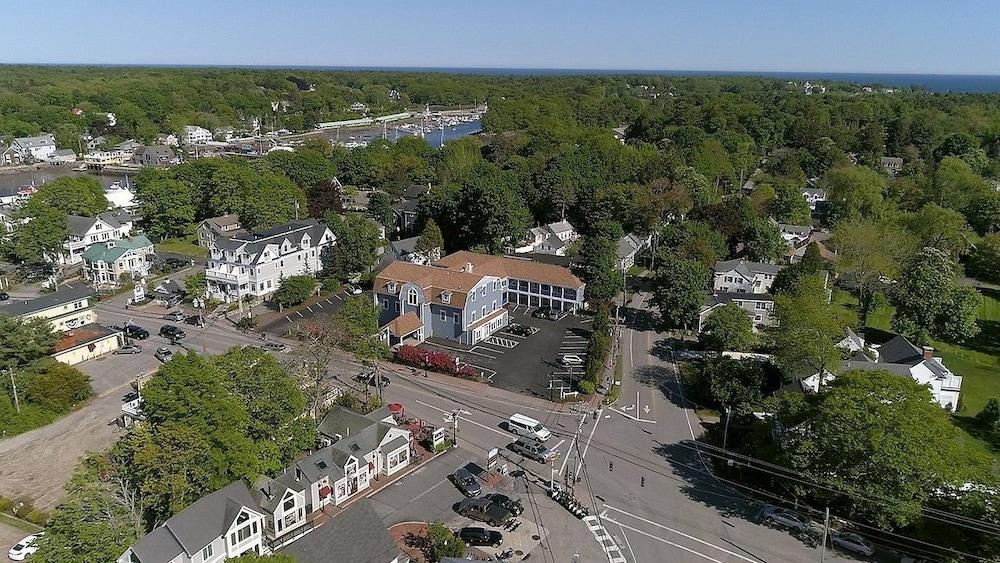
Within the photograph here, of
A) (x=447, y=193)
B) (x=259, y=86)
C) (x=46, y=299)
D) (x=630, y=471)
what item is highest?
(x=259, y=86)

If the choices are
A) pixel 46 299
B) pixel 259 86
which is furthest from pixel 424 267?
pixel 259 86

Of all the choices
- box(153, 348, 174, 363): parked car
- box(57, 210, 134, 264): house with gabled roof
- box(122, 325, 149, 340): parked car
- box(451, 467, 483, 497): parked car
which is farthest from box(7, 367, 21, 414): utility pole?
box(57, 210, 134, 264): house with gabled roof

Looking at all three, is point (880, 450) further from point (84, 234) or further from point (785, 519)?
point (84, 234)

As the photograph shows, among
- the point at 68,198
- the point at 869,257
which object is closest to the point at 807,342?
the point at 869,257

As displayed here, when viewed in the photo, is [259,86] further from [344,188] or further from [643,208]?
[643,208]

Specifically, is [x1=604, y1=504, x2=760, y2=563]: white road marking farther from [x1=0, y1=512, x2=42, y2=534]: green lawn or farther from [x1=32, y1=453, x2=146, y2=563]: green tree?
[x1=0, y1=512, x2=42, y2=534]: green lawn

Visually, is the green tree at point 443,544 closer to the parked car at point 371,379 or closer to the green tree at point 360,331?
the parked car at point 371,379
